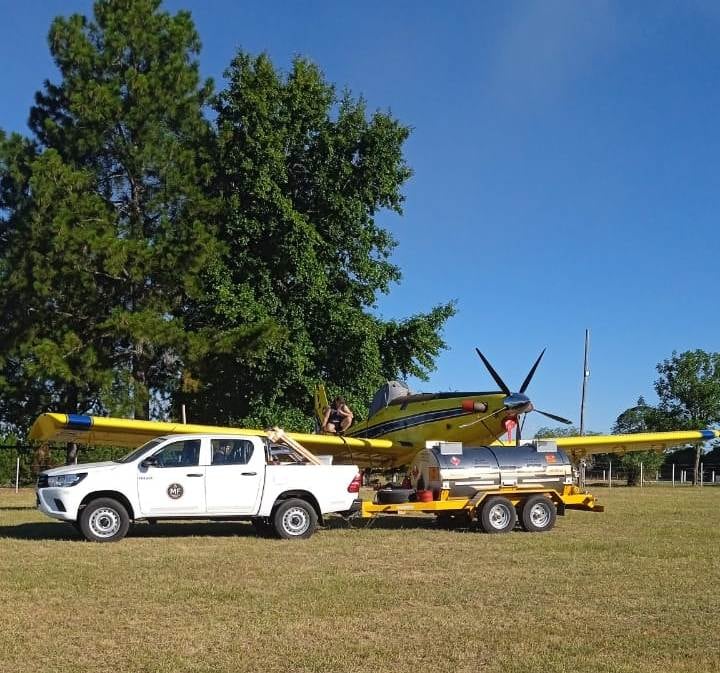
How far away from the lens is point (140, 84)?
98.2 feet

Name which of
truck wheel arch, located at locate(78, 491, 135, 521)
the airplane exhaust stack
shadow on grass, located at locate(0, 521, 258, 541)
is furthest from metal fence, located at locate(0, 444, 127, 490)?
truck wheel arch, located at locate(78, 491, 135, 521)

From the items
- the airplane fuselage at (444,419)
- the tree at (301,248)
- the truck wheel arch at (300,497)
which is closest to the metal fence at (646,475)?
the tree at (301,248)

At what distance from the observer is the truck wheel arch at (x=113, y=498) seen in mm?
12086

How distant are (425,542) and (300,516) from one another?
194 cm

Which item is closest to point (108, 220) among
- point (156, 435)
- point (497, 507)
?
point (156, 435)

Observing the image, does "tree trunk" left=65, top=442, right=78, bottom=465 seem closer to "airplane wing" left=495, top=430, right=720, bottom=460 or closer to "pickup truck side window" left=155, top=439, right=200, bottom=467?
"airplane wing" left=495, top=430, right=720, bottom=460

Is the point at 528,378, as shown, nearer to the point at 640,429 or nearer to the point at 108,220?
the point at 108,220

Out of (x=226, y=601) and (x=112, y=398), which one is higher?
(x=112, y=398)

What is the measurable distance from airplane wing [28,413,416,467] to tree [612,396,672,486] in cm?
1310

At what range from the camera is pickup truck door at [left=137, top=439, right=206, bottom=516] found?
1216 centimetres

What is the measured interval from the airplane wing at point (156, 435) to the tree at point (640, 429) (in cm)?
1310

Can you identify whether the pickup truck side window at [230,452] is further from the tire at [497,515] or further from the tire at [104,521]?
the tire at [497,515]

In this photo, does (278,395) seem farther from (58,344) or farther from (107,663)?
(107,663)

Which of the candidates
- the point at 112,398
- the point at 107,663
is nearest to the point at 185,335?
the point at 112,398
